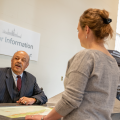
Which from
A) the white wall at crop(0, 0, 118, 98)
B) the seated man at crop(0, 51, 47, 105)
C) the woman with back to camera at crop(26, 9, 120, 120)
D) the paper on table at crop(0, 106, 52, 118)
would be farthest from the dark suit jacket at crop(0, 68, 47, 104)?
the woman with back to camera at crop(26, 9, 120, 120)

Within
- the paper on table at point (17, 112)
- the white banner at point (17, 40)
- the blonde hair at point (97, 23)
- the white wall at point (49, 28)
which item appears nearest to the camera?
the blonde hair at point (97, 23)

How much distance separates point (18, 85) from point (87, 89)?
5.01 ft

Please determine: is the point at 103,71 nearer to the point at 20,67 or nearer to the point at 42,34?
the point at 20,67

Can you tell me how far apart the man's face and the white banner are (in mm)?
206

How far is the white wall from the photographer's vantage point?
2.59 metres

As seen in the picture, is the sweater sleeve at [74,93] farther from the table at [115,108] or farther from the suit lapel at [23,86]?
the suit lapel at [23,86]

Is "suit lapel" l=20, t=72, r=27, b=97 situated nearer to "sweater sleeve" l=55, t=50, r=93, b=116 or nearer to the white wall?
the white wall

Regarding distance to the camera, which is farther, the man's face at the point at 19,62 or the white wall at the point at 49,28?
the white wall at the point at 49,28

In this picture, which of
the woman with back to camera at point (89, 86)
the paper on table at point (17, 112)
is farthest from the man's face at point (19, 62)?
the woman with back to camera at point (89, 86)

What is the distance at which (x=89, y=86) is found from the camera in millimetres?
827

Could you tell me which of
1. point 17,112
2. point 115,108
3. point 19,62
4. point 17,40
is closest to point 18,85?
point 19,62

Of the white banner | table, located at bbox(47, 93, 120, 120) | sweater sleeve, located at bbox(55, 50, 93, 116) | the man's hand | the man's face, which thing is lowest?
table, located at bbox(47, 93, 120, 120)

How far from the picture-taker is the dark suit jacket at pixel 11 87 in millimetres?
2070

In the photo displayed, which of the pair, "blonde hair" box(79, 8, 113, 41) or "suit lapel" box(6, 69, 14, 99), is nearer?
"blonde hair" box(79, 8, 113, 41)
